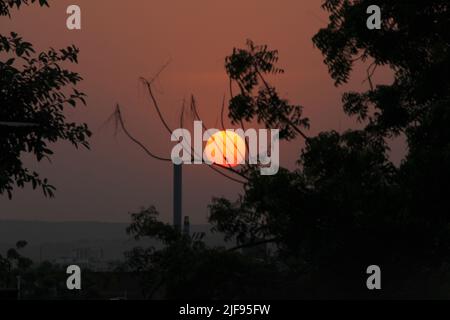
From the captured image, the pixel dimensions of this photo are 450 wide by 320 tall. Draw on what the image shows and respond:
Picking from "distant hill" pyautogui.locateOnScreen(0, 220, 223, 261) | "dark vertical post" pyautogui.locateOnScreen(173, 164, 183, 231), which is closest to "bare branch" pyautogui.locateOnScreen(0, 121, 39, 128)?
"dark vertical post" pyautogui.locateOnScreen(173, 164, 183, 231)

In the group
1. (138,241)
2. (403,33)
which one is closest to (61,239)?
(138,241)

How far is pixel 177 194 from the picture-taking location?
26094mm

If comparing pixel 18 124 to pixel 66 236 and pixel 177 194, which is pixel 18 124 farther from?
pixel 66 236

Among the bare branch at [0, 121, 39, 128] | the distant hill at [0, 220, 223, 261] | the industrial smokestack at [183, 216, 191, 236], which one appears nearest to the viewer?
the bare branch at [0, 121, 39, 128]

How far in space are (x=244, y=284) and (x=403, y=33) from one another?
6.99 meters

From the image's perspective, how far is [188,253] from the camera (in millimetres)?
23125

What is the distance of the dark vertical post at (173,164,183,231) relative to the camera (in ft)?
80.8

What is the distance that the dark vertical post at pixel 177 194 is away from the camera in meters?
24.6

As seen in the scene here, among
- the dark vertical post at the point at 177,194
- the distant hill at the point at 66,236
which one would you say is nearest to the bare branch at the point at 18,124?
the dark vertical post at the point at 177,194

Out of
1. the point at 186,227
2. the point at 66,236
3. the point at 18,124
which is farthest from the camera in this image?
the point at 66,236

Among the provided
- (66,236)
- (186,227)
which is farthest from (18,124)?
(66,236)

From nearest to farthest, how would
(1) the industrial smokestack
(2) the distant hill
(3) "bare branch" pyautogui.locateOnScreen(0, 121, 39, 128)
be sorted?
(3) "bare branch" pyautogui.locateOnScreen(0, 121, 39, 128) → (1) the industrial smokestack → (2) the distant hill

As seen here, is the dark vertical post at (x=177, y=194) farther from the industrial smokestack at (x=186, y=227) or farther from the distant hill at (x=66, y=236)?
the distant hill at (x=66, y=236)

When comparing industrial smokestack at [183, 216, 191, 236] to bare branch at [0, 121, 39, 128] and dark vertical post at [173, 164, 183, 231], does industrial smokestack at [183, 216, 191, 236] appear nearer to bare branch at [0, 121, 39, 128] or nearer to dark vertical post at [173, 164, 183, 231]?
dark vertical post at [173, 164, 183, 231]
